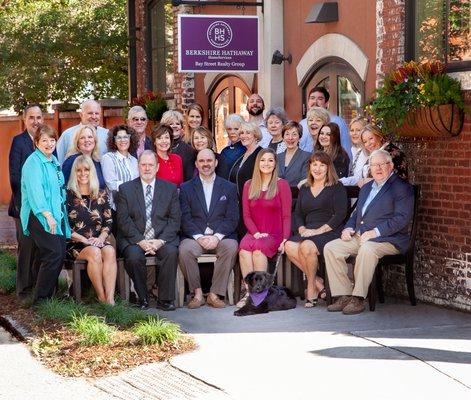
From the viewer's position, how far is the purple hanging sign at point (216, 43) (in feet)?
46.1

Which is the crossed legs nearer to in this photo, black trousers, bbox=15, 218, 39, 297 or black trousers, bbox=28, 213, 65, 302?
black trousers, bbox=28, 213, 65, 302

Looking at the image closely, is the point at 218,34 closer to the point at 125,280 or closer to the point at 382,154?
the point at 125,280

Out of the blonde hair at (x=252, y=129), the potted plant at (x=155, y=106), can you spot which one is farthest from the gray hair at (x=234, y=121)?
the potted plant at (x=155, y=106)

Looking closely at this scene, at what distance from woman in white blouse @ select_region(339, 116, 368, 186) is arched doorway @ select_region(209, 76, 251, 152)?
183 inches

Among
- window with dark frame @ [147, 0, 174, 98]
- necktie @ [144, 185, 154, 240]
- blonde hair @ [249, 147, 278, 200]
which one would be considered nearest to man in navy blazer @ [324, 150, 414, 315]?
blonde hair @ [249, 147, 278, 200]

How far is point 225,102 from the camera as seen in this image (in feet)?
54.6

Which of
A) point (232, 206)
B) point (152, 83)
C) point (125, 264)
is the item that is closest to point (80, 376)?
point (125, 264)

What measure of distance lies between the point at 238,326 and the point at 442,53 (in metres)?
3.05

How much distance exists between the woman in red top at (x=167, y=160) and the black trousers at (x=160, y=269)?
929 mm

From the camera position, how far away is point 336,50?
12695 millimetres

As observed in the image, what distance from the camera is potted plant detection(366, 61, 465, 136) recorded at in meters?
9.91

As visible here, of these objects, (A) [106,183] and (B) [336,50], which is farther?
(B) [336,50]

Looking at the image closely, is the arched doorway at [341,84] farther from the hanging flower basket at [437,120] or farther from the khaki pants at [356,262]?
the khaki pants at [356,262]

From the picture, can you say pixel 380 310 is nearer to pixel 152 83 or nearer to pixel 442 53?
pixel 442 53
